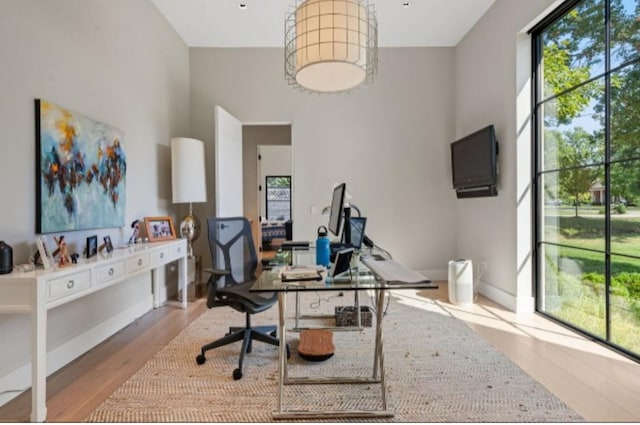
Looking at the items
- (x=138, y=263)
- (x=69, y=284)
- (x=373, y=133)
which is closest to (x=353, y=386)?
(x=69, y=284)

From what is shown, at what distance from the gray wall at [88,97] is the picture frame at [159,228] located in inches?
5.5

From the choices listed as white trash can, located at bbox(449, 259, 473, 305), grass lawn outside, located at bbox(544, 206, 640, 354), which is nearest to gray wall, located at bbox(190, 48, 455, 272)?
white trash can, located at bbox(449, 259, 473, 305)

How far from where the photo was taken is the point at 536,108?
3.40 metres

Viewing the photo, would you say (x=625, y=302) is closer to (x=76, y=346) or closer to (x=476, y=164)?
(x=476, y=164)

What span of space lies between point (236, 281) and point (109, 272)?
0.85m

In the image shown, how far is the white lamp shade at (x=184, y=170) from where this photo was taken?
3881 mm

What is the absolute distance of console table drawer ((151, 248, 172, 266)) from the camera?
3035 mm

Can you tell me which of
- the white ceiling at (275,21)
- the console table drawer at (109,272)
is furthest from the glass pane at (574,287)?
the console table drawer at (109,272)

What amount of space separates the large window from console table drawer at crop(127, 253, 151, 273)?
3.57 meters

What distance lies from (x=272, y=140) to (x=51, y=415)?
19.9ft

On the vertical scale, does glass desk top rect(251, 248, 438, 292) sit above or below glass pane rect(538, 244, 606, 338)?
above

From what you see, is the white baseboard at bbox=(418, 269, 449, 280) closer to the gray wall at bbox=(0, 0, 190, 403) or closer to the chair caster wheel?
the chair caster wheel

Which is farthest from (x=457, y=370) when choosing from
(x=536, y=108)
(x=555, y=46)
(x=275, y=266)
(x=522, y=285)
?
(x=555, y=46)

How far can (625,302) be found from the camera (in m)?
2.46
